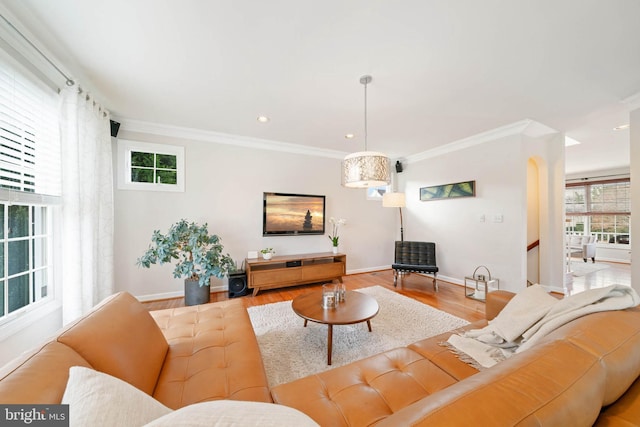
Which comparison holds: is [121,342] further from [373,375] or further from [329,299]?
[329,299]

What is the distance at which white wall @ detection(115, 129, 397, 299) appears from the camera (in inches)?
129

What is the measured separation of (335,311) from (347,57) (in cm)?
225

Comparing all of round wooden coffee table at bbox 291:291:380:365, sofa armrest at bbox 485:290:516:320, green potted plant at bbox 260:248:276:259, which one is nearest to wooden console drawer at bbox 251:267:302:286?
green potted plant at bbox 260:248:276:259

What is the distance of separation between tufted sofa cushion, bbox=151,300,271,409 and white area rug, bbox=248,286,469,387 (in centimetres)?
51

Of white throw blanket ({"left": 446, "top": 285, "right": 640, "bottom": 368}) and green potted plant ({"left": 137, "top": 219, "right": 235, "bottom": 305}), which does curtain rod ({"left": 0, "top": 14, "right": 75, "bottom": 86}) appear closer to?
green potted plant ({"left": 137, "top": 219, "right": 235, "bottom": 305})

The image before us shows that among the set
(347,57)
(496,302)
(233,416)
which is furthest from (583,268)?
(233,416)

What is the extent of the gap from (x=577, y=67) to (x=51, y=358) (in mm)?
3944

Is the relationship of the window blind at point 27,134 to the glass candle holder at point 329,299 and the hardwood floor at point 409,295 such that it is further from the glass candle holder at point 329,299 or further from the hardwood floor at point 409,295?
the glass candle holder at point 329,299

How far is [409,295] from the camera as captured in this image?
3.53 m

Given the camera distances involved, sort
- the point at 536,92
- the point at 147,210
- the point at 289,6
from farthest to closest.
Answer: the point at 147,210, the point at 536,92, the point at 289,6

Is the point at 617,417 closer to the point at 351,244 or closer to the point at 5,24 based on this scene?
the point at 5,24

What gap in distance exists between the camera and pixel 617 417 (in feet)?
2.12

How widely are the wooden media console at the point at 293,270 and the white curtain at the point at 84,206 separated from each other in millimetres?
1726

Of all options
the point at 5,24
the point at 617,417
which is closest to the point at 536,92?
the point at 617,417
